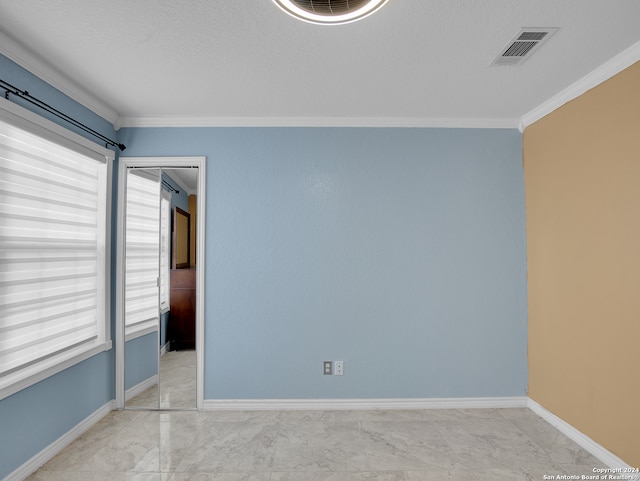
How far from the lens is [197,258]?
9.75 ft

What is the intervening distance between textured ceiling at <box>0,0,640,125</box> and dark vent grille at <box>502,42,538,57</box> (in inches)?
2.7

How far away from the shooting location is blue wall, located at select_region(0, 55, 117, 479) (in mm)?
1962

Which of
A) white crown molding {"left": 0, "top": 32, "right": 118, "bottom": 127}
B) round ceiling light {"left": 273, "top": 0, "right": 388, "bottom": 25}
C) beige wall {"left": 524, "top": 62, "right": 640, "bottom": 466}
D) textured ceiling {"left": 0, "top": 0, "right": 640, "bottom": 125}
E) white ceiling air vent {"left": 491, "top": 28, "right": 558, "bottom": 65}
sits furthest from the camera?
beige wall {"left": 524, "top": 62, "right": 640, "bottom": 466}

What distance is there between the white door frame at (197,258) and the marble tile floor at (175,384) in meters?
0.06

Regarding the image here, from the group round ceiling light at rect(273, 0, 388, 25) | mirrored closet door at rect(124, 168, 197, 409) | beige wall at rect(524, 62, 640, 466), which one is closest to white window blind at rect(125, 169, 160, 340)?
mirrored closet door at rect(124, 168, 197, 409)

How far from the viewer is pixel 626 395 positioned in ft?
6.72

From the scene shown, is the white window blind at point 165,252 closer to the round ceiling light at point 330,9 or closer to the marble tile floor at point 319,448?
the marble tile floor at point 319,448

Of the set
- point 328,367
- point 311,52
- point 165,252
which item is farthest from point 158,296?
point 311,52

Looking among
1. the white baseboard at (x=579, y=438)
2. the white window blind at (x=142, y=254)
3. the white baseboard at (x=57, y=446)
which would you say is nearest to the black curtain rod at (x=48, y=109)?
the white window blind at (x=142, y=254)

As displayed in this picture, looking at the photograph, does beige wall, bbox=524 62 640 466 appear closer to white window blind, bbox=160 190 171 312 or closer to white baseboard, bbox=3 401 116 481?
white window blind, bbox=160 190 171 312

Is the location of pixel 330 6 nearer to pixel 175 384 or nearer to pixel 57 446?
pixel 175 384

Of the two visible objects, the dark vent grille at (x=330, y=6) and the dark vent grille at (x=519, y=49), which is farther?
the dark vent grille at (x=519, y=49)

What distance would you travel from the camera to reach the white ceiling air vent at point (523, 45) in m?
1.81

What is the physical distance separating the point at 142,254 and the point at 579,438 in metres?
3.61
